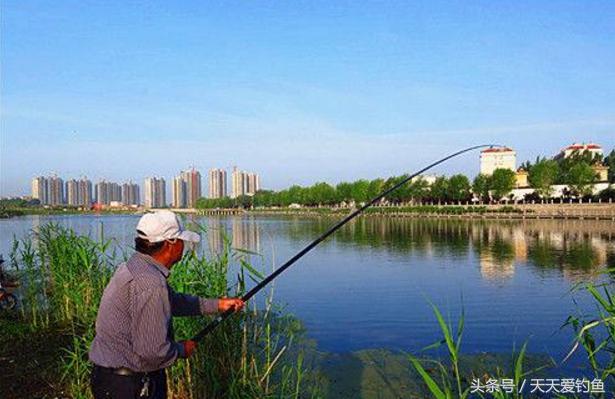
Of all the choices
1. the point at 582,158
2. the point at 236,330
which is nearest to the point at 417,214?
the point at 582,158

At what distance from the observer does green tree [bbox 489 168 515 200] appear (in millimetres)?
75562

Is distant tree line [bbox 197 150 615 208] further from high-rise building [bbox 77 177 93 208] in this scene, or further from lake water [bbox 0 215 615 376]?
high-rise building [bbox 77 177 93 208]

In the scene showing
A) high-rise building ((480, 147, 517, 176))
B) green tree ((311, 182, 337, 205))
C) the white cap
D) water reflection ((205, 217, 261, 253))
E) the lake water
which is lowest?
the lake water

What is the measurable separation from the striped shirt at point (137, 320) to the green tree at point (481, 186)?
268 feet

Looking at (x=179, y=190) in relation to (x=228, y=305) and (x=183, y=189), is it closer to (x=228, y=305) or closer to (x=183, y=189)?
(x=183, y=189)

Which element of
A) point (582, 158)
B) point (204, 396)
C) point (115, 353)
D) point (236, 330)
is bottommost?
point (204, 396)

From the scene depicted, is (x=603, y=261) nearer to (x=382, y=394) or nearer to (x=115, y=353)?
(x=382, y=394)

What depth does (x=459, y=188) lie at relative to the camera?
8625 centimetres

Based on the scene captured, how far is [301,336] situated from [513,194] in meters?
77.4

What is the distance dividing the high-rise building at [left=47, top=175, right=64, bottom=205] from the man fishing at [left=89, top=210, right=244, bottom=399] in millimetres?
189459

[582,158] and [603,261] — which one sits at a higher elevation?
[582,158]

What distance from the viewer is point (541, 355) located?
920cm

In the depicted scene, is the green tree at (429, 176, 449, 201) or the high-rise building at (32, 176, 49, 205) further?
the high-rise building at (32, 176, 49, 205)

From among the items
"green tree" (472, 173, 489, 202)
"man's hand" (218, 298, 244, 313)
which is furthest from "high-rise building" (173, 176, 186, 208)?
"man's hand" (218, 298, 244, 313)
